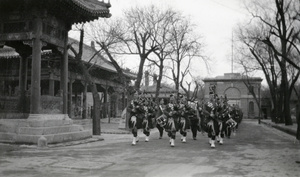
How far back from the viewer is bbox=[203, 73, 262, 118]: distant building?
59.9m

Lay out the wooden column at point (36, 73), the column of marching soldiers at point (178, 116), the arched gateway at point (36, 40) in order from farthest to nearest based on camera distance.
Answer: the wooden column at point (36, 73)
the column of marching soldiers at point (178, 116)
the arched gateway at point (36, 40)

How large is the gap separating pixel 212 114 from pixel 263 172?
538 cm

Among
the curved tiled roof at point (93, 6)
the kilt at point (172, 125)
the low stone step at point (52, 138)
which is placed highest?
the curved tiled roof at point (93, 6)

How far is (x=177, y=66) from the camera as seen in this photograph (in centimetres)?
3238

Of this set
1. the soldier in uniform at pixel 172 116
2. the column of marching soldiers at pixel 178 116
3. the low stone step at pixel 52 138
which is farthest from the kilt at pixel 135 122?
the low stone step at pixel 52 138

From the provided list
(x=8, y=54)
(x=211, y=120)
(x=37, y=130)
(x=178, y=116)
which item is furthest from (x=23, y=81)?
(x=8, y=54)

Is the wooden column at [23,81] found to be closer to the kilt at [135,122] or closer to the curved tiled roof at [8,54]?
the kilt at [135,122]

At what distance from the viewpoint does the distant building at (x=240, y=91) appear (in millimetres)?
59931

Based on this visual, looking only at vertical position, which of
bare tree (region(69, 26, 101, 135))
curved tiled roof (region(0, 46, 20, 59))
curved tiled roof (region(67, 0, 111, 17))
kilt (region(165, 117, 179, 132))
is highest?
curved tiled roof (region(67, 0, 111, 17))

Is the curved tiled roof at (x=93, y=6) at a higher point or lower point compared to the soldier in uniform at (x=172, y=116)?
higher

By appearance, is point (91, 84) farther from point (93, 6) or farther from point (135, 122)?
point (135, 122)

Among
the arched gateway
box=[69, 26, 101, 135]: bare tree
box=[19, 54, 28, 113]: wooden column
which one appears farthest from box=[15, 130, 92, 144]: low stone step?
box=[69, 26, 101, 135]: bare tree

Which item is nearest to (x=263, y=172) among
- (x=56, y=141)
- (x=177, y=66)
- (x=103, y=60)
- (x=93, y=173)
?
(x=93, y=173)

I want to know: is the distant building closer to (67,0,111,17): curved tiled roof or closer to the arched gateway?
(67,0,111,17): curved tiled roof
